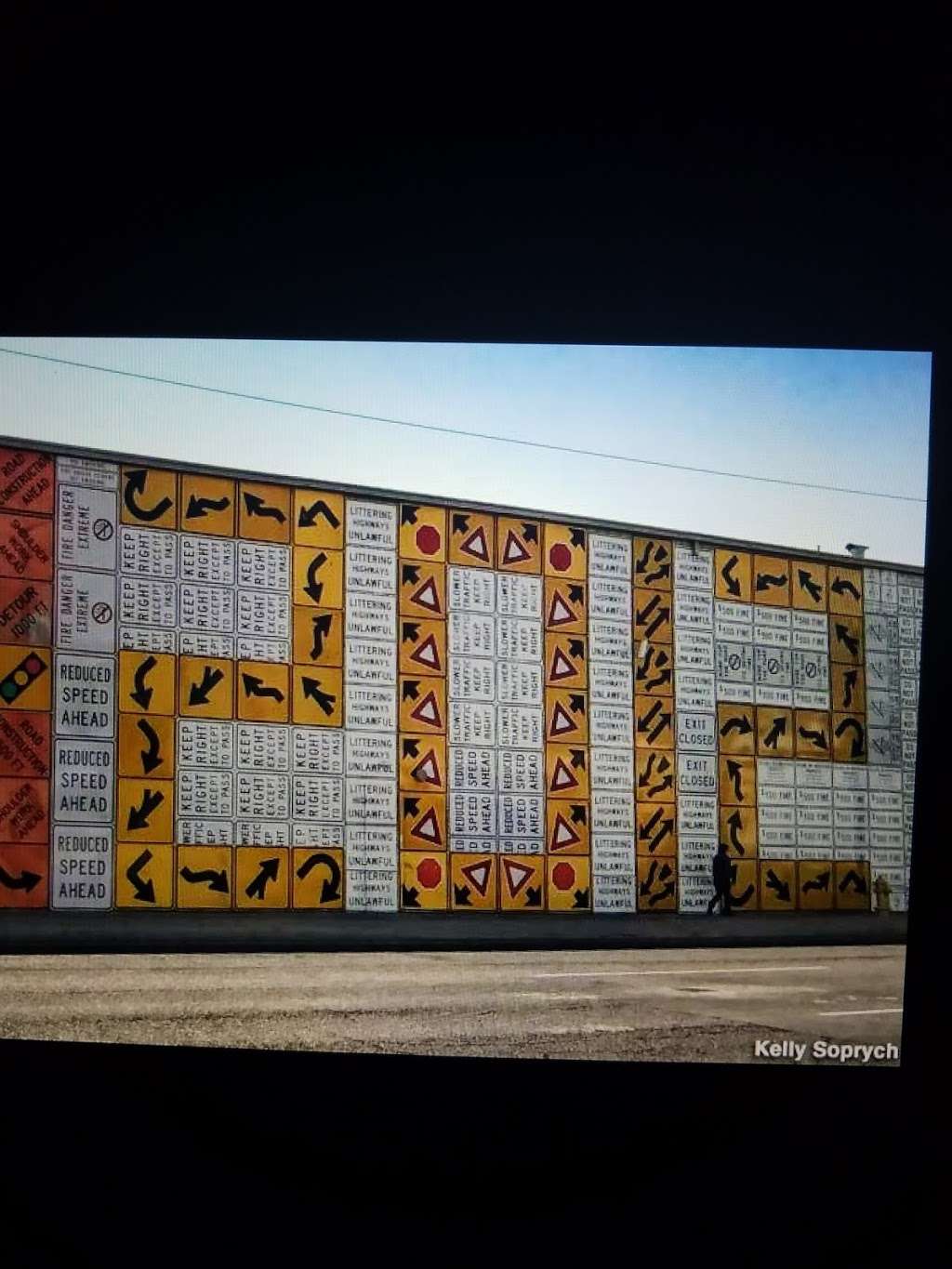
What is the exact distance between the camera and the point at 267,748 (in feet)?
10.7

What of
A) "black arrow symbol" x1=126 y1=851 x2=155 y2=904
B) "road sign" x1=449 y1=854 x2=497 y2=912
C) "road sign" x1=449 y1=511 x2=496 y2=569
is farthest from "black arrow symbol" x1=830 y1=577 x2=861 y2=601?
"black arrow symbol" x1=126 y1=851 x2=155 y2=904

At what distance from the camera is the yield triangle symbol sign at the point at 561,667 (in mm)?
3396

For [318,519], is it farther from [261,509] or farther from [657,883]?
[657,883]

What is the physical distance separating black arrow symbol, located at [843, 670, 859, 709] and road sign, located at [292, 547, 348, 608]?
1.13 metres

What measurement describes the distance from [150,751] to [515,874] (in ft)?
2.82

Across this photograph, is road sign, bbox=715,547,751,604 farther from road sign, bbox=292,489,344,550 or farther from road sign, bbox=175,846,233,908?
road sign, bbox=175,846,233,908

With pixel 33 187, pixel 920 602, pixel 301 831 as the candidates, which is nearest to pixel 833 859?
pixel 920 602

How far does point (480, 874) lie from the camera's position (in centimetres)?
341

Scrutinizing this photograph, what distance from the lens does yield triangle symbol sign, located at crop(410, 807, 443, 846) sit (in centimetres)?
337

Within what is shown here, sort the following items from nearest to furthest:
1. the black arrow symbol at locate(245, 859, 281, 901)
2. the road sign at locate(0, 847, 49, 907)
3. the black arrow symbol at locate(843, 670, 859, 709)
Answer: the road sign at locate(0, 847, 49, 907) < the black arrow symbol at locate(245, 859, 281, 901) < the black arrow symbol at locate(843, 670, 859, 709)

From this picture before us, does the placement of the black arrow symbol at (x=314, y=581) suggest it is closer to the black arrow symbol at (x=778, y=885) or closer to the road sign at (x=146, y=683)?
the road sign at (x=146, y=683)

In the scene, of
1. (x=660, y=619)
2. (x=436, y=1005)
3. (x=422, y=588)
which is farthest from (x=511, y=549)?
(x=436, y=1005)

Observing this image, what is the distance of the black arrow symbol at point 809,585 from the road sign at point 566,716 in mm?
560

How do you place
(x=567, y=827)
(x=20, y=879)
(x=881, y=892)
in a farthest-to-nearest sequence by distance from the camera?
(x=567, y=827)
(x=881, y=892)
(x=20, y=879)
